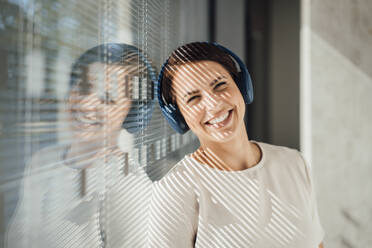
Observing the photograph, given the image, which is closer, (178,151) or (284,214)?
(284,214)

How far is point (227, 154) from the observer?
2.74 ft

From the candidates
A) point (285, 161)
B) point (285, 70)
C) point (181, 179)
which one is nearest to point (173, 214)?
point (181, 179)

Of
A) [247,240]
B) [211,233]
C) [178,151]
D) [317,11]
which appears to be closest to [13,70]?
[211,233]

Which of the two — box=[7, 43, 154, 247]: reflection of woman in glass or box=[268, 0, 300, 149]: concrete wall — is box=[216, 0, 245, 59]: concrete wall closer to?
box=[268, 0, 300, 149]: concrete wall

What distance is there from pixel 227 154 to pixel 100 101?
17.0 inches

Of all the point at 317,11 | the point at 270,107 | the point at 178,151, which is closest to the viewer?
the point at 178,151

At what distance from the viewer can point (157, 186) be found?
73 centimetres

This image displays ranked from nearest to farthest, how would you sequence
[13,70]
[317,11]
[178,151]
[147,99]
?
[13,70]
[147,99]
[178,151]
[317,11]

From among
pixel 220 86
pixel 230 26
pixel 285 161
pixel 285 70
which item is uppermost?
pixel 230 26

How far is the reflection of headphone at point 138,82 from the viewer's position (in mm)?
548

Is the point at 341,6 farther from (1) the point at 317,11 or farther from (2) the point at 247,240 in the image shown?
(2) the point at 247,240

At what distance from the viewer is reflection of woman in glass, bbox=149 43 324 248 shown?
28.3 inches

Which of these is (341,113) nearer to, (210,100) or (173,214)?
Answer: (210,100)

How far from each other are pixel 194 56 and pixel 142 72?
6.7 inches
